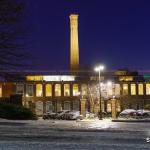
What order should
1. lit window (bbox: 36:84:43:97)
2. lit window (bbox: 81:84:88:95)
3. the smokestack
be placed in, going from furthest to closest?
the smokestack < lit window (bbox: 36:84:43:97) < lit window (bbox: 81:84:88:95)

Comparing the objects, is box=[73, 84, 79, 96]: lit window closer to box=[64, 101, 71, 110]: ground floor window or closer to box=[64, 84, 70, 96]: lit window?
box=[64, 84, 70, 96]: lit window

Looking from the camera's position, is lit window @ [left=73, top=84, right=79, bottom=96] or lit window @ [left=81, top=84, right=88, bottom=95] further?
lit window @ [left=73, top=84, right=79, bottom=96]

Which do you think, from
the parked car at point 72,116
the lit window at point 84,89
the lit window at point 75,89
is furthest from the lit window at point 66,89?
the parked car at point 72,116

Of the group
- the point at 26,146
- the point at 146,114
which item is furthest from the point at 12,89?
the point at 26,146

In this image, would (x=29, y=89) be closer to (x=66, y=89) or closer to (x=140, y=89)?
(x=66, y=89)

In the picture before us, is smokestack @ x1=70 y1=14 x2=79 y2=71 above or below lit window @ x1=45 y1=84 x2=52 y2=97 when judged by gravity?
above

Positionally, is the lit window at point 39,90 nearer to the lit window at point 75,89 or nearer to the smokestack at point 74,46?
the lit window at point 75,89

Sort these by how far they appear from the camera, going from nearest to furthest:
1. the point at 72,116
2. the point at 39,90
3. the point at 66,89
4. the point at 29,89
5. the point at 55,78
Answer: the point at 72,116 < the point at 29,89 < the point at 39,90 < the point at 66,89 < the point at 55,78

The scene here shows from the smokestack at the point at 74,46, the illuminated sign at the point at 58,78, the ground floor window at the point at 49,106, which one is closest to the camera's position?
the ground floor window at the point at 49,106

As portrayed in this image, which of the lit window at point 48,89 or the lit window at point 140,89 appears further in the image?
the lit window at point 140,89

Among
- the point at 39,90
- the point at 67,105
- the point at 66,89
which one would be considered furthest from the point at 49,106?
the point at 66,89

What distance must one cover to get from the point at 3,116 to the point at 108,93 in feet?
163

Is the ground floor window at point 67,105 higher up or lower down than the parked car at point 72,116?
higher up

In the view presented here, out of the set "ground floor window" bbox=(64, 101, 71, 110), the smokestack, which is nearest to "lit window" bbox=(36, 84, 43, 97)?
"ground floor window" bbox=(64, 101, 71, 110)
